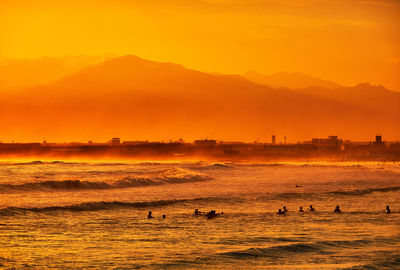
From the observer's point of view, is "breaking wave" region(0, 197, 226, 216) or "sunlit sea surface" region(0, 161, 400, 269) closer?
"sunlit sea surface" region(0, 161, 400, 269)

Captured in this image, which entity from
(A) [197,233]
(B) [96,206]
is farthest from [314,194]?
(A) [197,233]

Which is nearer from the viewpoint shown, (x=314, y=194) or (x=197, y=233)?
(x=197, y=233)

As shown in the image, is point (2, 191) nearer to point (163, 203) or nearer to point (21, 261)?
point (163, 203)

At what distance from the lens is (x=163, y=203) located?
41.7 meters

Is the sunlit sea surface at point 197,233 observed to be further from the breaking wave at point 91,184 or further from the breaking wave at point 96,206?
the breaking wave at point 91,184

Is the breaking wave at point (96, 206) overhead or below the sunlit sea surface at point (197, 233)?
overhead

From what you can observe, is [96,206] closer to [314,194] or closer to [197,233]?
[197,233]

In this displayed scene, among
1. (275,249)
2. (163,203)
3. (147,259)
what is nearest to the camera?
(147,259)

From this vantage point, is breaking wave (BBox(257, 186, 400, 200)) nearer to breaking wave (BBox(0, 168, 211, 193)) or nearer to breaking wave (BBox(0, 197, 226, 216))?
breaking wave (BBox(0, 197, 226, 216))

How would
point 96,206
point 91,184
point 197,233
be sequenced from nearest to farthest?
point 197,233, point 96,206, point 91,184

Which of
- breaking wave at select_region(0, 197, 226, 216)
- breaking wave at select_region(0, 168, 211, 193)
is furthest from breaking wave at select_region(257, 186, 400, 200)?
breaking wave at select_region(0, 168, 211, 193)

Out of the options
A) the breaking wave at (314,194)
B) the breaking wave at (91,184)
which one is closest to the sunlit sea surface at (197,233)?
the breaking wave at (314,194)

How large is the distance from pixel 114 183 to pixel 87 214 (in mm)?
25764

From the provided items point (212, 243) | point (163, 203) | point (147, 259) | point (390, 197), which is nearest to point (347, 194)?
point (390, 197)
